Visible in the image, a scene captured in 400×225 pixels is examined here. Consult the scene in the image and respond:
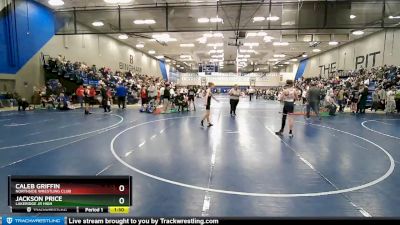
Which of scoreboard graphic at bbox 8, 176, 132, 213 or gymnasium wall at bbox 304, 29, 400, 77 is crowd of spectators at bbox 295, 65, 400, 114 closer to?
gymnasium wall at bbox 304, 29, 400, 77

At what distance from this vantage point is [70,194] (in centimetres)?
128

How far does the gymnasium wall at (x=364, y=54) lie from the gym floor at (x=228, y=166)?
57.0 ft

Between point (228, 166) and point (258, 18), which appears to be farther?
point (258, 18)

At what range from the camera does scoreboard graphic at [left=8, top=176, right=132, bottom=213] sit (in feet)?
4.14

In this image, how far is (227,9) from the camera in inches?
679

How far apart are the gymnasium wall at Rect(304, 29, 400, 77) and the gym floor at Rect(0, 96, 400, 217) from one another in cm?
1737

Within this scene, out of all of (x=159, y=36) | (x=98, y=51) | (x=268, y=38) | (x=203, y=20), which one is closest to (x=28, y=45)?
(x=98, y=51)

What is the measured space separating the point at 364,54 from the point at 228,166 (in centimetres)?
2840

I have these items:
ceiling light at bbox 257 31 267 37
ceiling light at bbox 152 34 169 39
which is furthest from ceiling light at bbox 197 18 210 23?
ceiling light at bbox 152 34 169 39

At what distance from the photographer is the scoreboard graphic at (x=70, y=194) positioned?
126 centimetres

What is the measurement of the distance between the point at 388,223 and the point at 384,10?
18472 mm

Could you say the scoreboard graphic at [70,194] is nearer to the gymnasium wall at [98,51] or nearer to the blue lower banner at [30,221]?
the blue lower banner at [30,221]

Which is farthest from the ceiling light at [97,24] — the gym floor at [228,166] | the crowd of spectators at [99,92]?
the gym floor at [228,166]

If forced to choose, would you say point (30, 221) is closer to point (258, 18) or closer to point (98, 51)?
point (258, 18)
